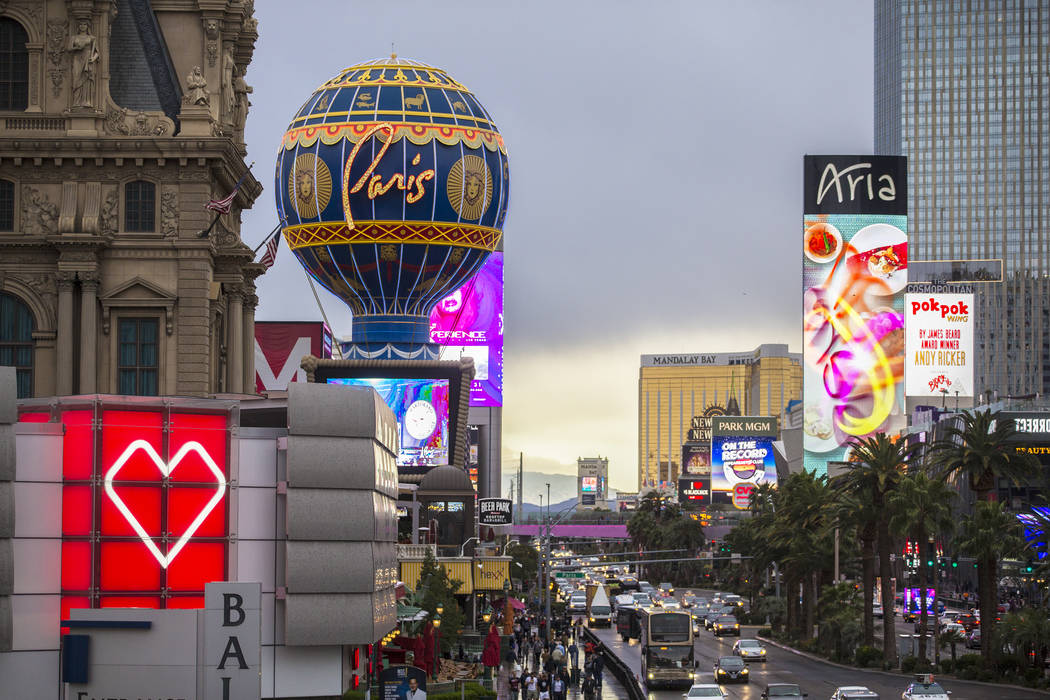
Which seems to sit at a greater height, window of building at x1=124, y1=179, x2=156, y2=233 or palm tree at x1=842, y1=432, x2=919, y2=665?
window of building at x1=124, y1=179, x2=156, y2=233

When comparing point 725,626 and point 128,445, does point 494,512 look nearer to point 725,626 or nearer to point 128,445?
point 725,626

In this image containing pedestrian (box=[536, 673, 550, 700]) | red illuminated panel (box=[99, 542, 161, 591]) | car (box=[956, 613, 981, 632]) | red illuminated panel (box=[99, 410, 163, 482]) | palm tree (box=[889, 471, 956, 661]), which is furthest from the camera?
car (box=[956, 613, 981, 632])

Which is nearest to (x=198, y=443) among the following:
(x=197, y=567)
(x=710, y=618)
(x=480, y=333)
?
(x=197, y=567)

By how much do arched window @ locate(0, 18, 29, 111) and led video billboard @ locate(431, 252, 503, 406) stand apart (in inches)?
4345

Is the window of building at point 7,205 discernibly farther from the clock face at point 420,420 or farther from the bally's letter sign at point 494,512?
the bally's letter sign at point 494,512

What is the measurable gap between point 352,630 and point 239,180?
83.6 ft

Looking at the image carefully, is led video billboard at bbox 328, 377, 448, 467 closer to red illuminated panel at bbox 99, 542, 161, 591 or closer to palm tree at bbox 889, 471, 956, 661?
palm tree at bbox 889, 471, 956, 661

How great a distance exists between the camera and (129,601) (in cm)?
2908

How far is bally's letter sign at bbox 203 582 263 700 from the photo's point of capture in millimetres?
21047

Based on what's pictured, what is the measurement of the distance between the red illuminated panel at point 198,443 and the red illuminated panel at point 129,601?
1950mm

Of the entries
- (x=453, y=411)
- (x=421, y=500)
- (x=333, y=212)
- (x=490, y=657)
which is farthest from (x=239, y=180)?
(x=421, y=500)

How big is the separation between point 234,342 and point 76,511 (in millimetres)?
27475

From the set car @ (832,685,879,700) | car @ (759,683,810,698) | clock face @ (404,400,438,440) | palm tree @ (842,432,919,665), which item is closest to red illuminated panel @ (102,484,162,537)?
car @ (832,685,879,700)

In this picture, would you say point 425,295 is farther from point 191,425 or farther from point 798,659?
point 191,425
